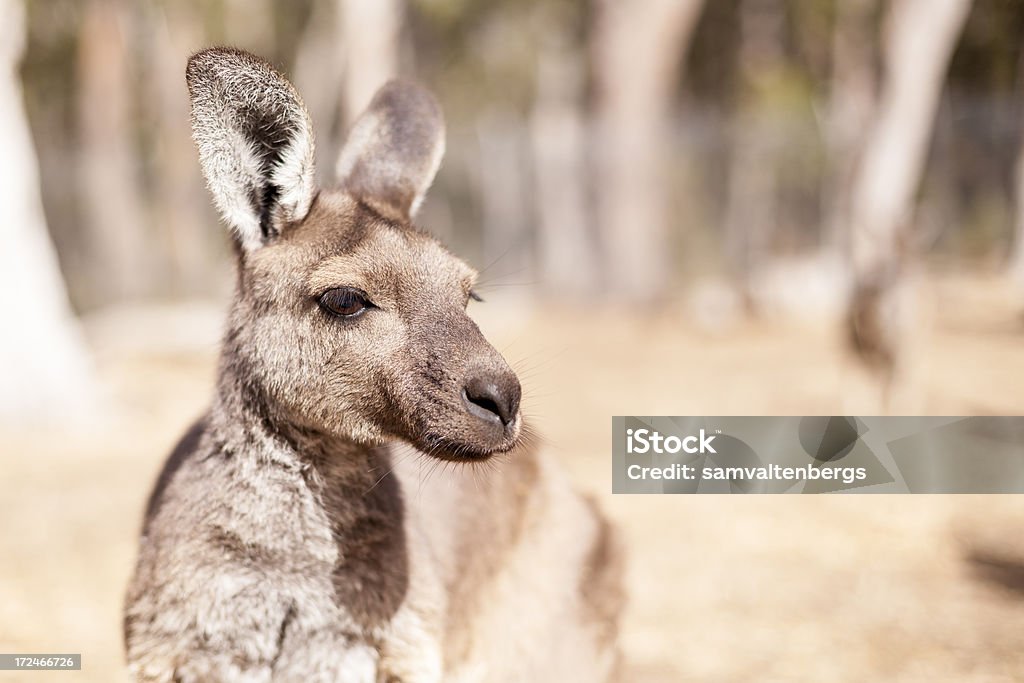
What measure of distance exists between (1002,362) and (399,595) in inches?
425

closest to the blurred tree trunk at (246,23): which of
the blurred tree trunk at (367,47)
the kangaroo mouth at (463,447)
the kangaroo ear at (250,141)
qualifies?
the blurred tree trunk at (367,47)

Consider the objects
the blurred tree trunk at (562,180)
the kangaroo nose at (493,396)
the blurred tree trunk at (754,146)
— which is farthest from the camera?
the blurred tree trunk at (754,146)

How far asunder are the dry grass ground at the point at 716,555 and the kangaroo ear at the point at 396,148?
697mm

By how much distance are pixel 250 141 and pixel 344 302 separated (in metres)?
0.54

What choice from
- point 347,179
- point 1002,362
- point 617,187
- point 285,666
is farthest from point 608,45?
point 285,666

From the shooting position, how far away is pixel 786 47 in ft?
89.6

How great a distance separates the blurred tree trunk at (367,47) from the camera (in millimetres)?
11953

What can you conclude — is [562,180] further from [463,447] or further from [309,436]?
[463,447]

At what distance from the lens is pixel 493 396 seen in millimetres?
2529

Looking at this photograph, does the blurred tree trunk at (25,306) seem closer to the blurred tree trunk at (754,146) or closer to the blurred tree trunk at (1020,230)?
the blurred tree trunk at (754,146)

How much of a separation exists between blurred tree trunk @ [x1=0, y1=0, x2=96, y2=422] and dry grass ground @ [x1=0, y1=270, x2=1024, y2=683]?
0.29 metres

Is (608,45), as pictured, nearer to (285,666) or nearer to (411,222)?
(411,222)

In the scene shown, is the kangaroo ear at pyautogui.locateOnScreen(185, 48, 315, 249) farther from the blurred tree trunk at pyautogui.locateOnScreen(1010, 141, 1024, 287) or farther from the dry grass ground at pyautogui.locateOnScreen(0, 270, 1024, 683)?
the blurred tree trunk at pyautogui.locateOnScreen(1010, 141, 1024, 287)

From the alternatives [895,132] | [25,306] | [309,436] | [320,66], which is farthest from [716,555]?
[320,66]
